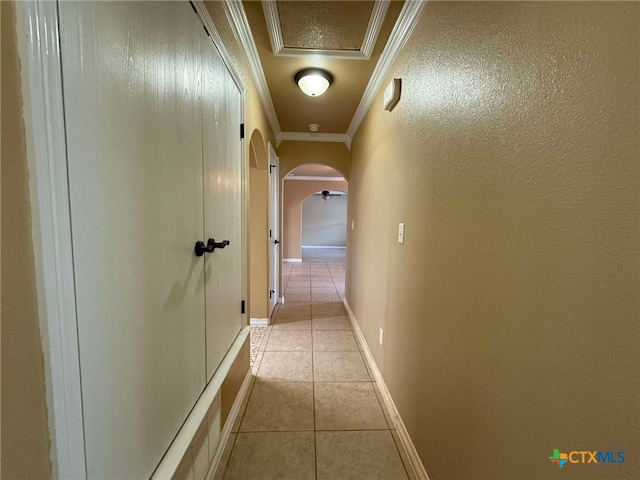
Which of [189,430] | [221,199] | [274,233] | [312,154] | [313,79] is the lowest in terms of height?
[189,430]

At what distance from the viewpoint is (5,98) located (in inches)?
16.5

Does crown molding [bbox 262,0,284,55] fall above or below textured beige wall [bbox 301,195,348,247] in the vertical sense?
above

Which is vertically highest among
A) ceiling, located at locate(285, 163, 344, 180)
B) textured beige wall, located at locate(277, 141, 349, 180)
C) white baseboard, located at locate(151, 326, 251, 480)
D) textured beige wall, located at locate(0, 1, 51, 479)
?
ceiling, located at locate(285, 163, 344, 180)

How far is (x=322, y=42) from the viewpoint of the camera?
5.46 feet

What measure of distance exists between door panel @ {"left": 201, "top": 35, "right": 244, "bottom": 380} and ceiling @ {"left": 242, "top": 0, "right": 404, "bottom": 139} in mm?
444

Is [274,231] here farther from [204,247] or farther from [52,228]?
[52,228]

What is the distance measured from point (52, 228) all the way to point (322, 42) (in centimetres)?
177

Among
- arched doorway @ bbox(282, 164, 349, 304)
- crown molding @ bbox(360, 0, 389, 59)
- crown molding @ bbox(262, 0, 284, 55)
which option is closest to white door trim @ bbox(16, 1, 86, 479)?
crown molding @ bbox(262, 0, 284, 55)

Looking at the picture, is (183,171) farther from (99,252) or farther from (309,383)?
(309,383)

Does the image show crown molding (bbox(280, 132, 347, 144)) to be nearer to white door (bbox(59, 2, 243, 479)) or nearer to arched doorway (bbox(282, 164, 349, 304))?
arched doorway (bbox(282, 164, 349, 304))

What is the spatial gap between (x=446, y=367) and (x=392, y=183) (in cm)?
110

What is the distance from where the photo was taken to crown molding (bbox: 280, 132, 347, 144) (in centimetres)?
339

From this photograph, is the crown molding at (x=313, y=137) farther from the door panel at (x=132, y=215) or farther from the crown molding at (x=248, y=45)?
the door panel at (x=132, y=215)

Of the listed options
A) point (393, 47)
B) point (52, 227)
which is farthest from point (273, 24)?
point (52, 227)
